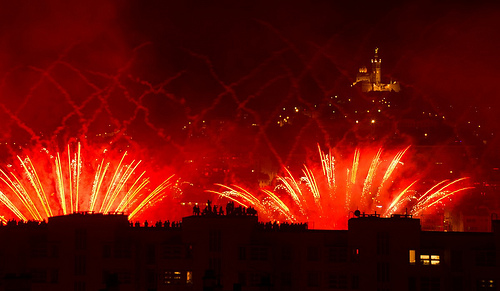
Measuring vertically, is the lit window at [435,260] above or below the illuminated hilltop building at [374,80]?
below

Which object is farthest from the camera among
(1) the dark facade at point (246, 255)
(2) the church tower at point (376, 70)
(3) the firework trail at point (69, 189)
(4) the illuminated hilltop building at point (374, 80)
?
(2) the church tower at point (376, 70)

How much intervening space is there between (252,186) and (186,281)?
4954 cm

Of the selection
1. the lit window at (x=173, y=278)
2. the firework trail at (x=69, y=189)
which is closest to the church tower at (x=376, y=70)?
the firework trail at (x=69, y=189)

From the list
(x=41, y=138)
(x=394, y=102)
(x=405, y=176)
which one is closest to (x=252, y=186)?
(x=405, y=176)

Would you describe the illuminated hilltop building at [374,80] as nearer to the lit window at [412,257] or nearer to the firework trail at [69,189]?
the firework trail at [69,189]

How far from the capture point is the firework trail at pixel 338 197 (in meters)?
52.9

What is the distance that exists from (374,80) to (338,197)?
82854mm

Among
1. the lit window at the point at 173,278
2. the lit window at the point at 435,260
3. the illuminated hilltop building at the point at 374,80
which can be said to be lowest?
the lit window at the point at 173,278

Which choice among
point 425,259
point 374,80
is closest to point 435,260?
point 425,259

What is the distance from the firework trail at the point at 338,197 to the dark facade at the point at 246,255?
1235 cm

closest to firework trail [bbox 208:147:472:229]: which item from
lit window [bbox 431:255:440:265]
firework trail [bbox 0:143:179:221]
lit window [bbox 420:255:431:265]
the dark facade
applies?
firework trail [bbox 0:143:179:221]

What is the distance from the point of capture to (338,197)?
57.5 metres

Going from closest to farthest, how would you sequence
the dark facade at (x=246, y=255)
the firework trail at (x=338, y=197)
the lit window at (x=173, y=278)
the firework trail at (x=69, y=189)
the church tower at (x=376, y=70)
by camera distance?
the dark facade at (x=246, y=255) → the lit window at (x=173, y=278) → the firework trail at (x=69, y=189) → the firework trail at (x=338, y=197) → the church tower at (x=376, y=70)

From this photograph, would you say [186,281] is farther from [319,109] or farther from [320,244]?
[319,109]
